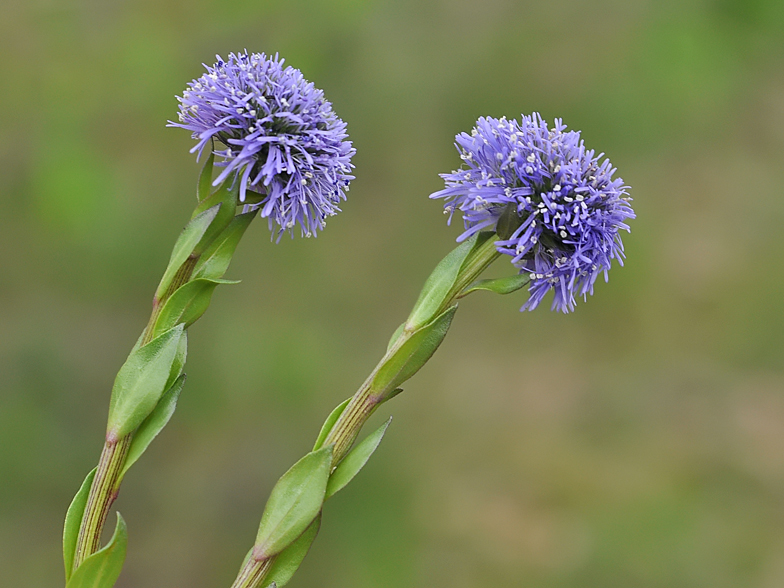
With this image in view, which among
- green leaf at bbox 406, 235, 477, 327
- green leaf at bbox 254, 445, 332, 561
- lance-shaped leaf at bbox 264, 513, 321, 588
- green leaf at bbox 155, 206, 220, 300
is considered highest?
green leaf at bbox 406, 235, 477, 327

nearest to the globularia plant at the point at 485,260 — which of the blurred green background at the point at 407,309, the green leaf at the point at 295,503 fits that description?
the green leaf at the point at 295,503

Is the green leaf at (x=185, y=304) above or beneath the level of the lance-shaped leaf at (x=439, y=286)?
beneath

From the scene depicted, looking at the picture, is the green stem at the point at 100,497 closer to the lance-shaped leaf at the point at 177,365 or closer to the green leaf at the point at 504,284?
the lance-shaped leaf at the point at 177,365

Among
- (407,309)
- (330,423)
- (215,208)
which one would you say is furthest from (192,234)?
(407,309)

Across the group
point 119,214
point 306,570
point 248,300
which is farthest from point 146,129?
point 306,570

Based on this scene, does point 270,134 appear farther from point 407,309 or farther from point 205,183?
point 407,309

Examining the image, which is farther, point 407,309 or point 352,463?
point 407,309

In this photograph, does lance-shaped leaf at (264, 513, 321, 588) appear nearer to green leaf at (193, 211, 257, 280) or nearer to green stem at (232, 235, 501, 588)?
green stem at (232, 235, 501, 588)

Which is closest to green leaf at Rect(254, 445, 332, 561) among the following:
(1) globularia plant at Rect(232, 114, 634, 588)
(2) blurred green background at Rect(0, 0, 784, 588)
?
Answer: (1) globularia plant at Rect(232, 114, 634, 588)
